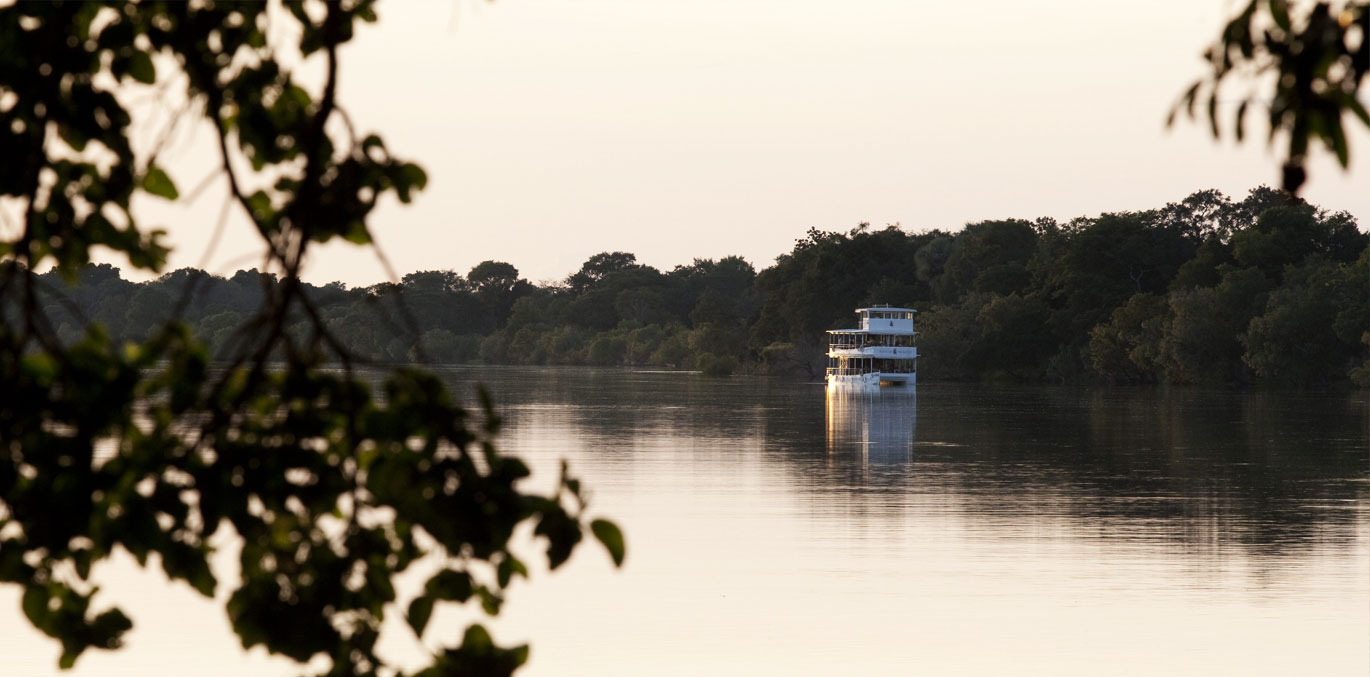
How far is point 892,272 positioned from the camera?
110125 millimetres

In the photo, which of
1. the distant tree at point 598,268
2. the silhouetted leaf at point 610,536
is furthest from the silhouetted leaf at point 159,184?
the distant tree at point 598,268

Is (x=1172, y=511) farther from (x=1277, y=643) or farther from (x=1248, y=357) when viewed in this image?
(x=1248, y=357)

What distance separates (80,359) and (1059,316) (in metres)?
86.2

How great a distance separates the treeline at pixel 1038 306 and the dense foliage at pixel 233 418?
170 feet

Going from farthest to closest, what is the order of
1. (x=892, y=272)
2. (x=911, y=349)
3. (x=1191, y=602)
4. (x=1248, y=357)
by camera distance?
(x=892, y=272) → (x=911, y=349) → (x=1248, y=357) → (x=1191, y=602)

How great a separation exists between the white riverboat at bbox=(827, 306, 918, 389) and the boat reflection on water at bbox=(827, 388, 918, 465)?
515 inches

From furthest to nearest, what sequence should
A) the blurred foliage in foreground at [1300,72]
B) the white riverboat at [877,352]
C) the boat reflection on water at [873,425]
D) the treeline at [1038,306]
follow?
the white riverboat at [877,352] < the treeline at [1038,306] < the boat reflection on water at [873,425] < the blurred foliage in foreground at [1300,72]

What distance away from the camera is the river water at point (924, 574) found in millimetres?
10305

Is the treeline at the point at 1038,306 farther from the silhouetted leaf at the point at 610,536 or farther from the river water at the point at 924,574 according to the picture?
the silhouetted leaf at the point at 610,536

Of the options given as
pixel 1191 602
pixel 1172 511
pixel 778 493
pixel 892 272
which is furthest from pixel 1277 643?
pixel 892 272

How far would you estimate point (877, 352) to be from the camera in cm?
8025

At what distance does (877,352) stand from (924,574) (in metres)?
67.1

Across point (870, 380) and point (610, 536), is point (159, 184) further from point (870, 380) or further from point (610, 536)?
point (870, 380)

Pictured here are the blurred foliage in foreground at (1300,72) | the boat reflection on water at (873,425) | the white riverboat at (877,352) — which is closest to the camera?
the blurred foliage in foreground at (1300,72)
